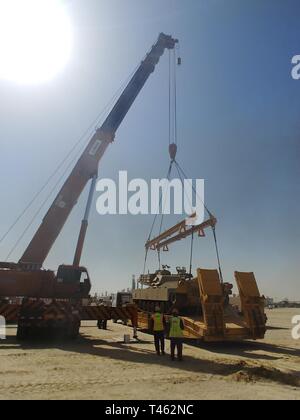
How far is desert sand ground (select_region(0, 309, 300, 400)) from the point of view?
7070mm

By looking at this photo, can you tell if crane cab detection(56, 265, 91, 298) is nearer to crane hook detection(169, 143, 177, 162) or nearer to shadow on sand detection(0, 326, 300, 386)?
shadow on sand detection(0, 326, 300, 386)

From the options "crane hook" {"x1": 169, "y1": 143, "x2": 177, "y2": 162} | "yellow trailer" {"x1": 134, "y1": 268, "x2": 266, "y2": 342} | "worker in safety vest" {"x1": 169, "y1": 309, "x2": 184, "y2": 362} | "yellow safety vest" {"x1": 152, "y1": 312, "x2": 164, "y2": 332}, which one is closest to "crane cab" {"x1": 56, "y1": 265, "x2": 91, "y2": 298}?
"yellow trailer" {"x1": 134, "y1": 268, "x2": 266, "y2": 342}

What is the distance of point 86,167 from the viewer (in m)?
17.6

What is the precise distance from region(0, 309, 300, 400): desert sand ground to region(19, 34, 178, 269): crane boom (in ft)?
12.7

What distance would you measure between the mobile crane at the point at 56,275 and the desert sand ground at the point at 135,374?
1.14m

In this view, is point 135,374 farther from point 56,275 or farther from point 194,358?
point 56,275

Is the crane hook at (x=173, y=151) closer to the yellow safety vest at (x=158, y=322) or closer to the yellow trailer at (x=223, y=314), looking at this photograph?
the yellow trailer at (x=223, y=314)

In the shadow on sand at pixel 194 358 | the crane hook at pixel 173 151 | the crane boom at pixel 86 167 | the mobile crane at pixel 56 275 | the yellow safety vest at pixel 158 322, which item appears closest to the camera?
the shadow on sand at pixel 194 358

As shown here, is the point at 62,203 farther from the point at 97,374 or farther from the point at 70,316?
the point at 97,374

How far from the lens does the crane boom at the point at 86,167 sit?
15820 mm

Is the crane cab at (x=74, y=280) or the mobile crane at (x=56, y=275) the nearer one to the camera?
the mobile crane at (x=56, y=275)

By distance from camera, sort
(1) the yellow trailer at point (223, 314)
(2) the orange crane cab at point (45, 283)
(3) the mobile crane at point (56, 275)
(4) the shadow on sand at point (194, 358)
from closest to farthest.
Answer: (4) the shadow on sand at point (194, 358) < (3) the mobile crane at point (56, 275) < (1) the yellow trailer at point (223, 314) < (2) the orange crane cab at point (45, 283)

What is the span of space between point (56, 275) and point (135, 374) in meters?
7.53

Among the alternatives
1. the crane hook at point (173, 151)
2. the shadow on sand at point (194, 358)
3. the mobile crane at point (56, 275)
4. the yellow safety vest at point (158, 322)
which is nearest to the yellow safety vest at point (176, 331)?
the shadow on sand at point (194, 358)
